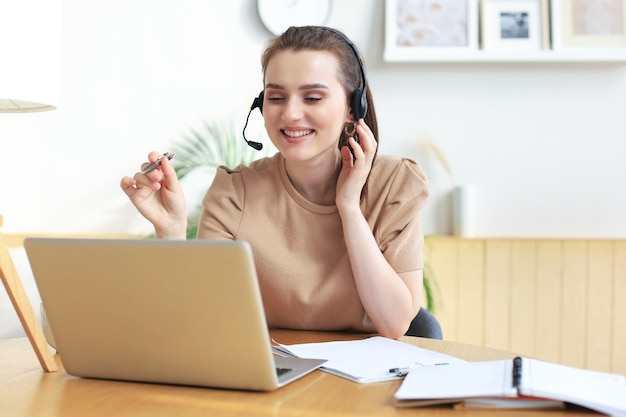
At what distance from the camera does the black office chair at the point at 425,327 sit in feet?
6.03

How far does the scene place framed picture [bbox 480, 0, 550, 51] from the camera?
10.2ft

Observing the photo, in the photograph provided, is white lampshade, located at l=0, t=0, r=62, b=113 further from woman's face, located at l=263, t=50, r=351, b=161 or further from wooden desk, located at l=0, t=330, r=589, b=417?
wooden desk, located at l=0, t=330, r=589, b=417

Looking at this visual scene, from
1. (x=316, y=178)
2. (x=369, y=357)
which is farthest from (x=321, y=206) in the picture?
(x=369, y=357)

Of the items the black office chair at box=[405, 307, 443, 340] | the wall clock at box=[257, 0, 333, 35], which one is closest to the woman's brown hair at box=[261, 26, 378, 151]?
the black office chair at box=[405, 307, 443, 340]

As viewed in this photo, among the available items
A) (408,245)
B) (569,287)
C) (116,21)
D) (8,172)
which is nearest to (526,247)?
(569,287)

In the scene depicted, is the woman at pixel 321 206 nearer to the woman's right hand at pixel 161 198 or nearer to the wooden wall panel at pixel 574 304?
the woman's right hand at pixel 161 198

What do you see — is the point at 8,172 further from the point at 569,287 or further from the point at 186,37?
the point at 569,287

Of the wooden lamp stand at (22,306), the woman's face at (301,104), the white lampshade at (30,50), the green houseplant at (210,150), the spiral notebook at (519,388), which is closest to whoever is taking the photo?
the spiral notebook at (519,388)

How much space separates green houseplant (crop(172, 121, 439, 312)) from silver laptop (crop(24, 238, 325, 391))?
2037mm

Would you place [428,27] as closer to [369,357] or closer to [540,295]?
[540,295]

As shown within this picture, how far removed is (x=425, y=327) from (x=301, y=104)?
0.58 meters

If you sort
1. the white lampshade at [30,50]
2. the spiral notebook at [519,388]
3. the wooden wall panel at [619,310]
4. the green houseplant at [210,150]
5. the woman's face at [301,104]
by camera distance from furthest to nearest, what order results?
the green houseplant at [210,150]
the wooden wall panel at [619,310]
the woman's face at [301,104]
the white lampshade at [30,50]
the spiral notebook at [519,388]

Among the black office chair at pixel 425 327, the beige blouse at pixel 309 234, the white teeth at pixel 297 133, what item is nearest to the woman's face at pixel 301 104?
the white teeth at pixel 297 133

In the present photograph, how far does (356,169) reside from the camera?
174 centimetres
